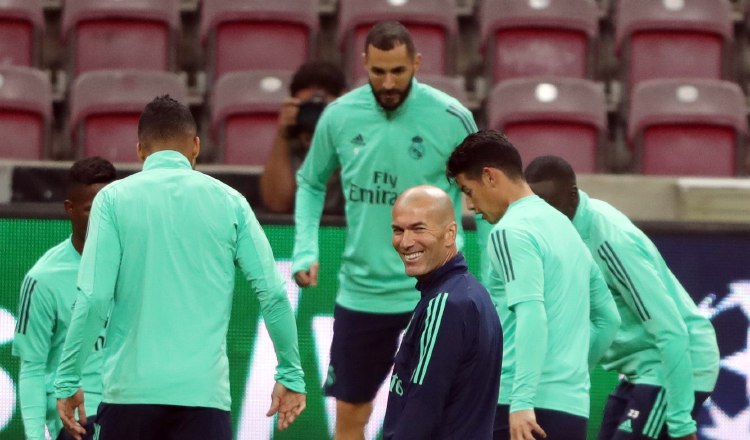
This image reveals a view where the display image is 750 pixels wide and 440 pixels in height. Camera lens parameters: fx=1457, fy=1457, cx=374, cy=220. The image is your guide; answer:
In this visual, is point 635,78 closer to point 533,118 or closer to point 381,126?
point 533,118

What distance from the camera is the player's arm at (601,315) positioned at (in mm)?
4980

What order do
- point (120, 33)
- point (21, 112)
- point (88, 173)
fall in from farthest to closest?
point (120, 33) → point (21, 112) → point (88, 173)

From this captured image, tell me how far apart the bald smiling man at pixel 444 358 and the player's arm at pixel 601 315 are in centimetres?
107

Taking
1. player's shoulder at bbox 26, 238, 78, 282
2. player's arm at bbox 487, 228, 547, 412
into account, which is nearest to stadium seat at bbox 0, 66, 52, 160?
player's shoulder at bbox 26, 238, 78, 282

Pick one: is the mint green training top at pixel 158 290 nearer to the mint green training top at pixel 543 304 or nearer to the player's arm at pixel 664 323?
the mint green training top at pixel 543 304

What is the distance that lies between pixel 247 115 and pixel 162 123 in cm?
398

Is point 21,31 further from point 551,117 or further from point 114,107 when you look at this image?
point 551,117

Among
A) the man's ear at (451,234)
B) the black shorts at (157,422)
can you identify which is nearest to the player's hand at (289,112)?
the black shorts at (157,422)

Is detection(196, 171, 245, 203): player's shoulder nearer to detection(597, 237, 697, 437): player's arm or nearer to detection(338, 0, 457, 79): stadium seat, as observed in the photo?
detection(597, 237, 697, 437): player's arm

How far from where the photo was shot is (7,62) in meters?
9.51

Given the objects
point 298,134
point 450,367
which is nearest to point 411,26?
point 298,134

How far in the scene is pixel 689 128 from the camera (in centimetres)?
883

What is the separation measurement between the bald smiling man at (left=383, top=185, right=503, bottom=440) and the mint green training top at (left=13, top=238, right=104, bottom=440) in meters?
1.82

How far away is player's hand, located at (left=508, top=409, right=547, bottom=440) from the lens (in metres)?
4.47
